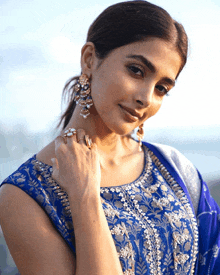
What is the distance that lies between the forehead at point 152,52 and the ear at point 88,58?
4.3 inches

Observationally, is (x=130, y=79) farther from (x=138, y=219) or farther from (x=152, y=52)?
(x=138, y=219)

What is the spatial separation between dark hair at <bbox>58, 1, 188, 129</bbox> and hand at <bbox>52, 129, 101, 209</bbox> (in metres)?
0.38

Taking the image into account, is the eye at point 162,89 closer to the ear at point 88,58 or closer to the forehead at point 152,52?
the forehead at point 152,52

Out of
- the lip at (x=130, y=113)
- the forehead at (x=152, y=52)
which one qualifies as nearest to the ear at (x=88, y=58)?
the forehead at (x=152, y=52)

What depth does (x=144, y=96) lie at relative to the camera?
1.27 meters

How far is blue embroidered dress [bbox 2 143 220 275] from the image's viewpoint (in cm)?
122

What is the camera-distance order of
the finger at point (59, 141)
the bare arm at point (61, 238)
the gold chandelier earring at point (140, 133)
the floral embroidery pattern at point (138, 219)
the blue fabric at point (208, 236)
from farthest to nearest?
1. the gold chandelier earring at point (140, 133)
2. the blue fabric at point (208, 236)
3. the finger at point (59, 141)
4. the floral embroidery pattern at point (138, 219)
5. the bare arm at point (61, 238)

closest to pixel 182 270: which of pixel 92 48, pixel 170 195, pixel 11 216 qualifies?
pixel 170 195

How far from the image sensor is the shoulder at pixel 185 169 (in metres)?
1.61

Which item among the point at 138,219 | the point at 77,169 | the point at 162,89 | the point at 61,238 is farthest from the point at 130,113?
the point at 61,238

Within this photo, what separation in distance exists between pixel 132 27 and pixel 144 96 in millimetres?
287

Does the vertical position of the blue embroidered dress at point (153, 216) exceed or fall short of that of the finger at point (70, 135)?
it falls short

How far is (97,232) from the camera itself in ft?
3.57

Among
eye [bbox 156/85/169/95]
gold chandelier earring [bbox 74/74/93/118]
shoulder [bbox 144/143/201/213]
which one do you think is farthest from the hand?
shoulder [bbox 144/143/201/213]
